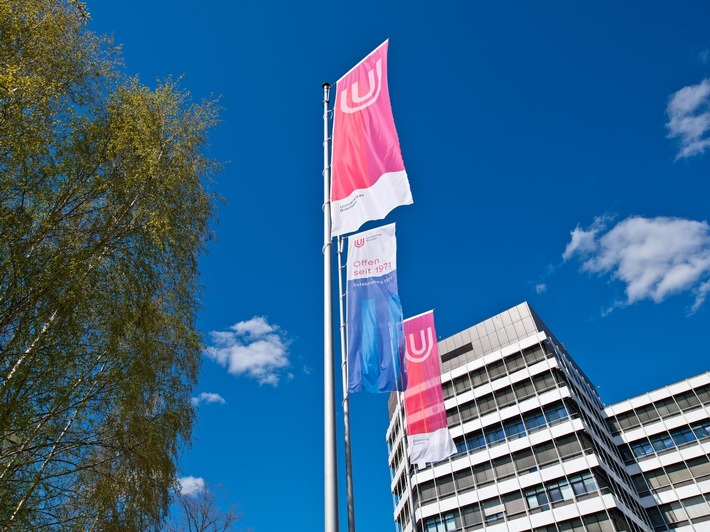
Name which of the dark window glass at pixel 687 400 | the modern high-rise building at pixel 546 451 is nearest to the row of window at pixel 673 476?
the modern high-rise building at pixel 546 451

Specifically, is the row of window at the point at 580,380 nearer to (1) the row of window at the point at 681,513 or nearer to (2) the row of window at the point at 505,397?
(2) the row of window at the point at 505,397

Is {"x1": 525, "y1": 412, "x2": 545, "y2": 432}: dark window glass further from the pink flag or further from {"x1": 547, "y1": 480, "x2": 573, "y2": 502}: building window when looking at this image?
the pink flag

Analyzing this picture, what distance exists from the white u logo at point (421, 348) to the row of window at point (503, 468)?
75.3 feet

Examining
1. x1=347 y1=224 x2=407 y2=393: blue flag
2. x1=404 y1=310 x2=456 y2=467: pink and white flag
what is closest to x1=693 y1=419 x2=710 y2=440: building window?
x1=404 y1=310 x2=456 y2=467: pink and white flag

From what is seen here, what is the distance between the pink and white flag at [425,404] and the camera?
715 inches

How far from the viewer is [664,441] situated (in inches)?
1726

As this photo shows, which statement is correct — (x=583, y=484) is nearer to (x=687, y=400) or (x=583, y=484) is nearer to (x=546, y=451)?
(x=546, y=451)

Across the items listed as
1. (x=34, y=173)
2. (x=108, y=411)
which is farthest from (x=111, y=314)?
(x=34, y=173)

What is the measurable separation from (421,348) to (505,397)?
85.1ft

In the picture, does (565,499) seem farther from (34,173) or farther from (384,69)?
(34,173)

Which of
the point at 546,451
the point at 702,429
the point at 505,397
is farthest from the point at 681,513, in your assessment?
the point at 505,397

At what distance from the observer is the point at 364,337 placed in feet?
34.1

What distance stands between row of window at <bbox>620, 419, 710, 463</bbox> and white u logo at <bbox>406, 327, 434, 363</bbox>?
117 ft

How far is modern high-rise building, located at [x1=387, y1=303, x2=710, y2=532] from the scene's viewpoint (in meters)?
35.2
